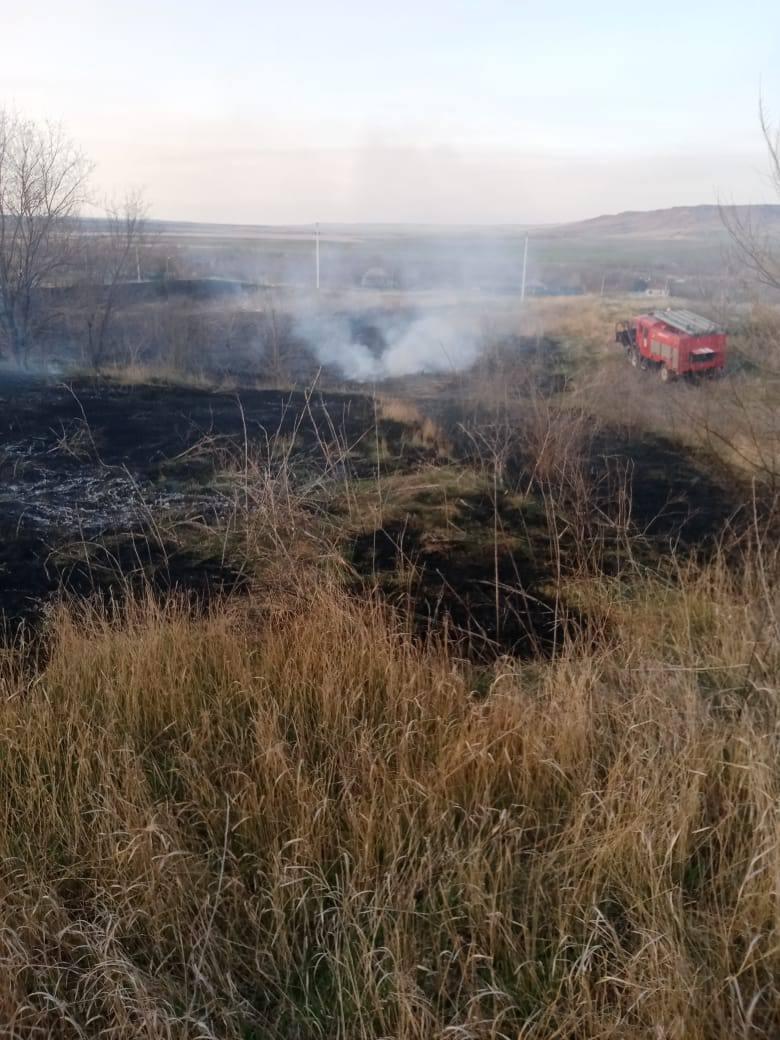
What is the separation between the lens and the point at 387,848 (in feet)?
7.28

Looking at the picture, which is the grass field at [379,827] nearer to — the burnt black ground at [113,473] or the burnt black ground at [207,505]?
the burnt black ground at [207,505]

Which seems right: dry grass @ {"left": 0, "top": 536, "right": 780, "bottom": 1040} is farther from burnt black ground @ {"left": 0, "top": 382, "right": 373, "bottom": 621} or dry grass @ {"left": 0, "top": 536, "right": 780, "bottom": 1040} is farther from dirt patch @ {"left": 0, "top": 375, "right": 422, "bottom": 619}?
dirt patch @ {"left": 0, "top": 375, "right": 422, "bottom": 619}

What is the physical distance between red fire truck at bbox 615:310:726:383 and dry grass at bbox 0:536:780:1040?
13132 millimetres

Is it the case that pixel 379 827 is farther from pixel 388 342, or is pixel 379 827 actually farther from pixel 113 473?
pixel 388 342

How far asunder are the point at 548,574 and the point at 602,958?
409 cm

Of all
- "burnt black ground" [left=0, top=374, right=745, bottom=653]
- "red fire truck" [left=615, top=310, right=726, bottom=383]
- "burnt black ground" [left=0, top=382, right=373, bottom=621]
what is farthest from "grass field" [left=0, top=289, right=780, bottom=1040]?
"red fire truck" [left=615, top=310, right=726, bottom=383]

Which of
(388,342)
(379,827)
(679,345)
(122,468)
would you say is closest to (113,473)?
(122,468)

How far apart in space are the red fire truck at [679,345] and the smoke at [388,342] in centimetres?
423

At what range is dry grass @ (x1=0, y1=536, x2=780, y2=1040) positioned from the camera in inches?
69.6

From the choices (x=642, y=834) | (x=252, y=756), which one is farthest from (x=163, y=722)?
(x=642, y=834)

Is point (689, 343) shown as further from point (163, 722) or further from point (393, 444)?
point (163, 722)

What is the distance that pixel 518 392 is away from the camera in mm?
12430

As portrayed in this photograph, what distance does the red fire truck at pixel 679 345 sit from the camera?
1485 centimetres

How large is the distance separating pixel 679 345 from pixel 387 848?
48.1 ft
